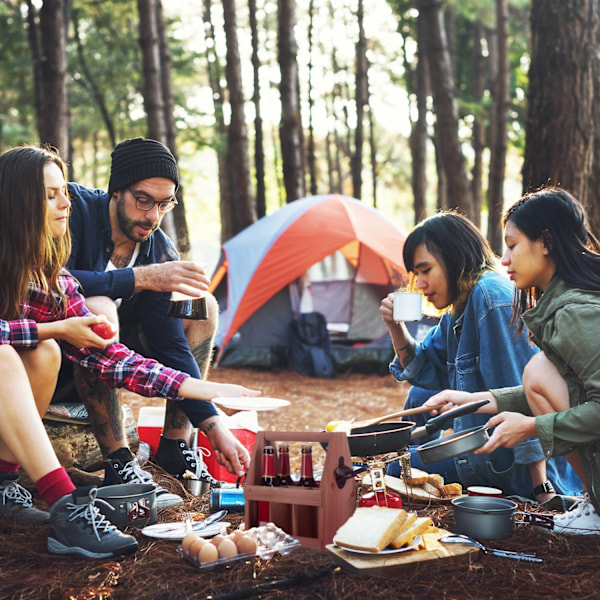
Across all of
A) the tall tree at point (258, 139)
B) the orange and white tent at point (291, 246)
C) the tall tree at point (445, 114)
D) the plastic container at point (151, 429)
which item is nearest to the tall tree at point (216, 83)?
the tall tree at point (258, 139)

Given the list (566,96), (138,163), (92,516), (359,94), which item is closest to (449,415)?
(92,516)

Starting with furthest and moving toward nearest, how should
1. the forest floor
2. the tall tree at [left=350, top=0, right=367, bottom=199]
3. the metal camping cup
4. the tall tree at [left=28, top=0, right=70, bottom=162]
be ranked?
the tall tree at [left=350, top=0, right=367, bottom=199], the tall tree at [left=28, top=0, right=70, bottom=162], the metal camping cup, the forest floor

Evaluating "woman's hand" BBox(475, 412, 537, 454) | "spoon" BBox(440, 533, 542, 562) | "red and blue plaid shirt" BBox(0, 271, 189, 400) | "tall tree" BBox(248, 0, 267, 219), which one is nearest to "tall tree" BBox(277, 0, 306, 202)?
"tall tree" BBox(248, 0, 267, 219)

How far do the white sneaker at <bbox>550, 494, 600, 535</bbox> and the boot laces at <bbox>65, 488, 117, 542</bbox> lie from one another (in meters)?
1.51

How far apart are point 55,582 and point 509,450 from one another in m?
1.78

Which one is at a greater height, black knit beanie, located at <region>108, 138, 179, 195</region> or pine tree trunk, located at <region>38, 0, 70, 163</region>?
pine tree trunk, located at <region>38, 0, 70, 163</region>

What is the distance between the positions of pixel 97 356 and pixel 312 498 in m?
1.02

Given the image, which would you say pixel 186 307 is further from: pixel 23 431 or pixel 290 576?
pixel 290 576

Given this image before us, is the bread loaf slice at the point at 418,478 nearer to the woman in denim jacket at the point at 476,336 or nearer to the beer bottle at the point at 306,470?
the woman in denim jacket at the point at 476,336

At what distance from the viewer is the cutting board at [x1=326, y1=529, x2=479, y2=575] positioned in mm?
2031

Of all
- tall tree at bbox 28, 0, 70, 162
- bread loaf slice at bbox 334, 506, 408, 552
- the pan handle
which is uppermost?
tall tree at bbox 28, 0, 70, 162

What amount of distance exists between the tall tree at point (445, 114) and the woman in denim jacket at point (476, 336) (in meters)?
4.53

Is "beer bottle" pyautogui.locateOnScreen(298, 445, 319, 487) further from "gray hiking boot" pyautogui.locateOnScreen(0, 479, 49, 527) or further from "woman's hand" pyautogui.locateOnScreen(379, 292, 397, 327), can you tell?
"woman's hand" pyautogui.locateOnScreen(379, 292, 397, 327)

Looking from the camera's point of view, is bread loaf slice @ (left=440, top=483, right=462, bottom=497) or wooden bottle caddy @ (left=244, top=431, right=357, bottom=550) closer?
wooden bottle caddy @ (left=244, top=431, right=357, bottom=550)
